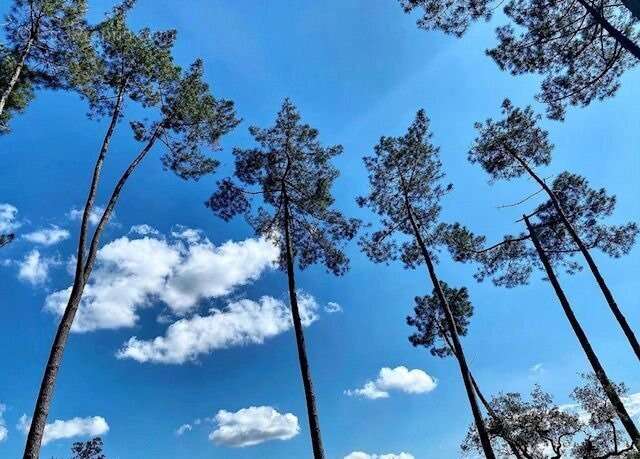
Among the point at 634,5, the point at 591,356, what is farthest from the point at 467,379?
the point at 634,5

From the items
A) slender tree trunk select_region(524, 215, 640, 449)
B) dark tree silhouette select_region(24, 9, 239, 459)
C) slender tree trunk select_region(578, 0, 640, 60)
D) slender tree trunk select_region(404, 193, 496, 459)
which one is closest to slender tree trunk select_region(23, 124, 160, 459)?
dark tree silhouette select_region(24, 9, 239, 459)

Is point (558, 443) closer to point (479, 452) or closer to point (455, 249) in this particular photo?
point (479, 452)

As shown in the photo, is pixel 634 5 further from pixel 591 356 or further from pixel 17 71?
pixel 17 71

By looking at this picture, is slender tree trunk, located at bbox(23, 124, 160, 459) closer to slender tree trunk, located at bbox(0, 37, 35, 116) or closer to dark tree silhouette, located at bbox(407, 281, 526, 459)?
slender tree trunk, located at bbox(0, 37, 35, 116)

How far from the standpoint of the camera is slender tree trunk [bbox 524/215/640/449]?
13.7m

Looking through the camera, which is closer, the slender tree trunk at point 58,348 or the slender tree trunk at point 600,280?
the slender tree trunk at point 58,348

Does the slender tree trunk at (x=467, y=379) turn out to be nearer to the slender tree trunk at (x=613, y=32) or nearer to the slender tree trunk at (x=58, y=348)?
the slender tree trunk at (x=613, y=32)

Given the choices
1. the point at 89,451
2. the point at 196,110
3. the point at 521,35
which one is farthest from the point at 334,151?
the point at 89,451

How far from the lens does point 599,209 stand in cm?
1952

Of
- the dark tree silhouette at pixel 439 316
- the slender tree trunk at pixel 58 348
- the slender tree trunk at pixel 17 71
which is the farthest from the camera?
the dark tree silhouette at pixel 439 316

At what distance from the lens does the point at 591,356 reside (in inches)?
631

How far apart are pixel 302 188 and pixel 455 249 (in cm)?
780

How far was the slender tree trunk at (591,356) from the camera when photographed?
13.7 meters

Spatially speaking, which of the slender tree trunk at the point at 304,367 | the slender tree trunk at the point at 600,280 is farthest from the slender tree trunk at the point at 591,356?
the slender tree trunk at the point at 304,367
